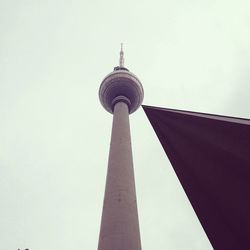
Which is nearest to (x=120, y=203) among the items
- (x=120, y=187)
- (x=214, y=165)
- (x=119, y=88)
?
(x=120, y=187)

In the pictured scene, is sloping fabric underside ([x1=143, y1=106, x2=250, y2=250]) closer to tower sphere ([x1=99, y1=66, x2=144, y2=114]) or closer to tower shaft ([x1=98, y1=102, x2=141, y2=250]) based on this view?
tower shaft ([x1=98, y1=102, x2=141, y2=250])

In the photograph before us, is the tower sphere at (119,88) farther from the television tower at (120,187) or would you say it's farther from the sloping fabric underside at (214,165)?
the sloping fabric underside at (214,165)

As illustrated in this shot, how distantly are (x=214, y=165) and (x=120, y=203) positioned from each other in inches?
868

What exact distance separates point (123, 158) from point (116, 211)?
7.32 meters

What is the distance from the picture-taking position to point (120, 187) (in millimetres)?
28750

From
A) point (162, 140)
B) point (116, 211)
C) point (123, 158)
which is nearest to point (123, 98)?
point (123, 158)

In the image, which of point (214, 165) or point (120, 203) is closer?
point (214, 165)

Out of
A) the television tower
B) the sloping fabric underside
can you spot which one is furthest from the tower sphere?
the sloping fabric underside

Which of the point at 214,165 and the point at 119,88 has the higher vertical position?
the point at 119,88

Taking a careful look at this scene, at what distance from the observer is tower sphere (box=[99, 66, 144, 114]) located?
153 ft

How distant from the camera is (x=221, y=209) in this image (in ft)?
20.8

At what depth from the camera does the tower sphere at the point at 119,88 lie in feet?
153

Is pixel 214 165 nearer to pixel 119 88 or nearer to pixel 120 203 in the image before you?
pixel 120 203

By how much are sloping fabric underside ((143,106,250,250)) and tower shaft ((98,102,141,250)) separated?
18.5 metres
